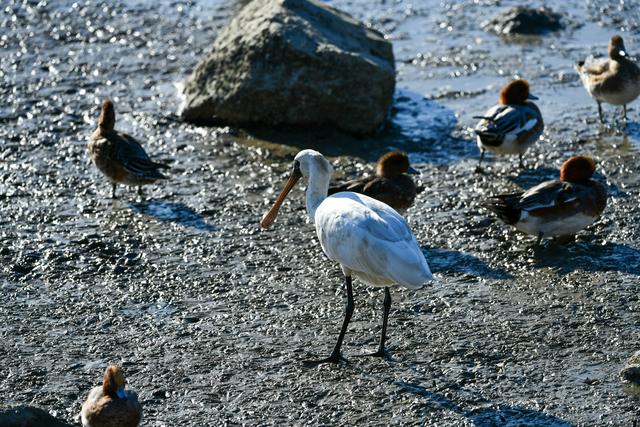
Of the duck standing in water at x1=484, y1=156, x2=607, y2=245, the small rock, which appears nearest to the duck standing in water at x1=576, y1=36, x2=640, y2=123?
the small rock

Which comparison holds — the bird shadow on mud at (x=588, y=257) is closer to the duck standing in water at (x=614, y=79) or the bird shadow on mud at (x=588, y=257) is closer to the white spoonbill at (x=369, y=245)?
the white spoonbill at (x=369, y=245)

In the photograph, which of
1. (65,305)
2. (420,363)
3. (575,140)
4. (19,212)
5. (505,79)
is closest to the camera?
(420,363)

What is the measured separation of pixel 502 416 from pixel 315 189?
2190 mm

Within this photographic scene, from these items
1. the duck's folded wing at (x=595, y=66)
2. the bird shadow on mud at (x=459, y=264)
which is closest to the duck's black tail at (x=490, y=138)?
the duck's folded wing at (x=595, y=66)

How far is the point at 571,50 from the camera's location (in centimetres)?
1355

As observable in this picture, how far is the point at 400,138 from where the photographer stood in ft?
37.6

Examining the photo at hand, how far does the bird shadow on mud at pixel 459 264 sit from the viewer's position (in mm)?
8539

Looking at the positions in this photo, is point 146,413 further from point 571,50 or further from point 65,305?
point 571,50

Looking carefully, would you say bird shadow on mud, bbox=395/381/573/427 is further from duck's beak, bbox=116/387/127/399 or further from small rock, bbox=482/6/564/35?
small rock, bbox=482/6/564/35

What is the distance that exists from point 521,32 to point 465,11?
3.76 ft

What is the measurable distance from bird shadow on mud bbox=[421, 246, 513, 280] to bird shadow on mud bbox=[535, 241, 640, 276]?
15.5 inches

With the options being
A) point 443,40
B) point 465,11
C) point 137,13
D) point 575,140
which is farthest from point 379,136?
point 137,13

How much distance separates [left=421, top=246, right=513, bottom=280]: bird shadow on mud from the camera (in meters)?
8.54

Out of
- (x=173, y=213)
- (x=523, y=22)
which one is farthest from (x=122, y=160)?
(x=523, y=22)
